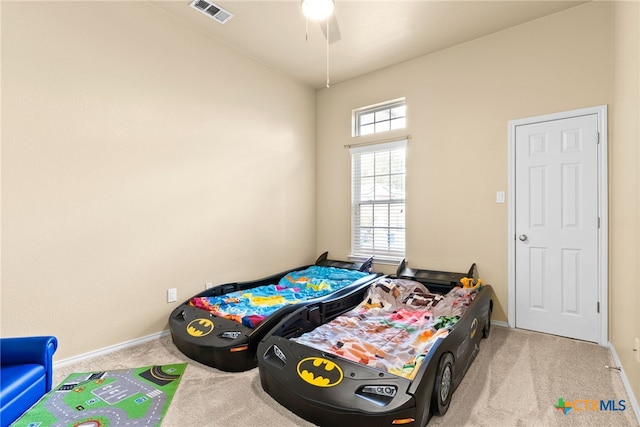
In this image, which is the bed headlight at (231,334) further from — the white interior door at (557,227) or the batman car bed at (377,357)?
the white interior door at (557,227)

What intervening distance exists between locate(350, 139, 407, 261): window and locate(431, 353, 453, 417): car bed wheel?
2.16 m

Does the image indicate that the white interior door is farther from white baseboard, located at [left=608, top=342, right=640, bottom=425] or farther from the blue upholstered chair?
the blue upholstered chair

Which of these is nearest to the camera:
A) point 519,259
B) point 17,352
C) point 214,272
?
point 17,352

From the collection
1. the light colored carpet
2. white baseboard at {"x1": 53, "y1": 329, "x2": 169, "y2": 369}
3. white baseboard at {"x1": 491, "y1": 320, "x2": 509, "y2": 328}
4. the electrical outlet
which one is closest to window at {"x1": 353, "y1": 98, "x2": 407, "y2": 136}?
white baseboard at {"x1": 491, "y1": 320, "x2": 509, "y2": 328}

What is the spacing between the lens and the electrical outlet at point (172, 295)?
116 inches

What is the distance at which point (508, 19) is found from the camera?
301cm

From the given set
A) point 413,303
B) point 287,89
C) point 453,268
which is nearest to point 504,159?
point 453,268

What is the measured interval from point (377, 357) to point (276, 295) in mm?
1401

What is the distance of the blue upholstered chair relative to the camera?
1.45 metres

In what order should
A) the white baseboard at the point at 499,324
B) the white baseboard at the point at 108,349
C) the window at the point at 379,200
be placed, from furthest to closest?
the window at the point at 379,200 < the white baseboard at the point at 499,324 < the white baseboard at the point at 108,349

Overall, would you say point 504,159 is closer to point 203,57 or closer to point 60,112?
point 203,57

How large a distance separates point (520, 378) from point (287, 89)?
399 centimetres

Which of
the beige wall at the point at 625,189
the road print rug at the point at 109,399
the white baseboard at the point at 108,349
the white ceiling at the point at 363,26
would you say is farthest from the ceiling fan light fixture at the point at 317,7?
the white baseboard at the point at 108,349

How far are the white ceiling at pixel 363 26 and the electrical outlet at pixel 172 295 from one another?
266cm
